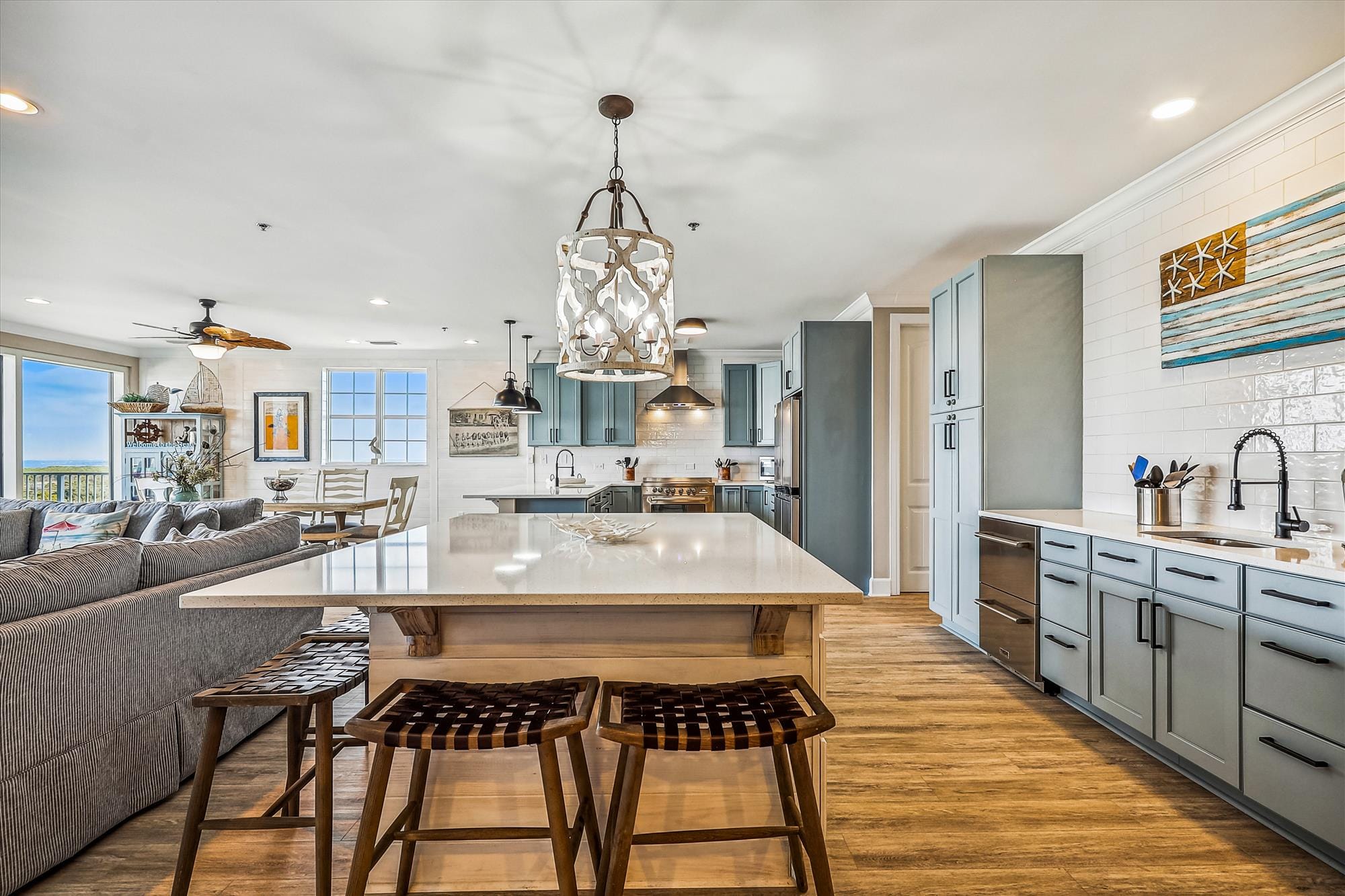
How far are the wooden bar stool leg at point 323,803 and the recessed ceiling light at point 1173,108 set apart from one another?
3.29 meters

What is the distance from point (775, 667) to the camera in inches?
68.7

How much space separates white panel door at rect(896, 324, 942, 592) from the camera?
5297 mm

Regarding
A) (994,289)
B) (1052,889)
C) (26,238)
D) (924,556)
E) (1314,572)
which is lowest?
(1052,889)

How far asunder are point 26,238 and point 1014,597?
5817 millimetres

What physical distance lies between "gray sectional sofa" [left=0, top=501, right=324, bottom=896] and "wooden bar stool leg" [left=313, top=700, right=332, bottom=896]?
0.86 m

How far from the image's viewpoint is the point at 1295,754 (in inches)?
71.6

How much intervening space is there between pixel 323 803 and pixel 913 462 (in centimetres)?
475

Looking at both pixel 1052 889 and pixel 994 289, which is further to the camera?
pixel 994 289

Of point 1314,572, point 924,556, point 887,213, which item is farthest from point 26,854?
point 924,556

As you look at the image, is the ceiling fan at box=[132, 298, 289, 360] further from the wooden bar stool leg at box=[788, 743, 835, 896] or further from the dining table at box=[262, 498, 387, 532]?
the wooden bar stool leg at box=[788, 743, 835, 896]

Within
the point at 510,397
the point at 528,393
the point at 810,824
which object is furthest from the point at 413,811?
the point at 528,393

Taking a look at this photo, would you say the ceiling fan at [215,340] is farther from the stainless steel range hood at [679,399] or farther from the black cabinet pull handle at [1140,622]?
the black cabinet pull handle at [1140,622]

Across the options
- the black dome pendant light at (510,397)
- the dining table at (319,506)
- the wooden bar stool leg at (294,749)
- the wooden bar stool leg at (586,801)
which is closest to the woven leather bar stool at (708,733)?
the wooden bar stool leg at (586,801)

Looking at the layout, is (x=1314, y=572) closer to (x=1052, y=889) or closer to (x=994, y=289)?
(x=1052, y=889)
